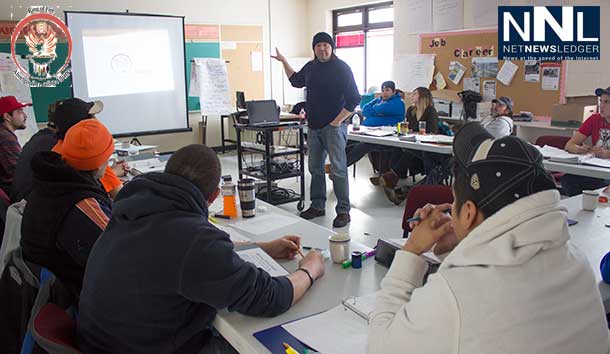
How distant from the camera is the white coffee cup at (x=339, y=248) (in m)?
1.80

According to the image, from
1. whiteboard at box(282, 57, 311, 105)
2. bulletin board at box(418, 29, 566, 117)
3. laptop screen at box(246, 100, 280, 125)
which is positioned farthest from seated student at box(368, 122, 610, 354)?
whiteboard at box(282, 57, 311, 105)

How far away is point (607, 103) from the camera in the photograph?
12.7 feet

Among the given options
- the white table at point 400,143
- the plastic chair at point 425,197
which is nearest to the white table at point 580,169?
the white table at point 400,143

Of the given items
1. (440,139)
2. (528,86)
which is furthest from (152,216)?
(528,86)

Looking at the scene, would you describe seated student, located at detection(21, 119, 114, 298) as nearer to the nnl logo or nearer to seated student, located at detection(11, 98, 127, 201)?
seated student, located at detection(11, 98, 127, 201)

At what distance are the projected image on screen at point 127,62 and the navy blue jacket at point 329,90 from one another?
347 cm

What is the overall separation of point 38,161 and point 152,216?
70 cm

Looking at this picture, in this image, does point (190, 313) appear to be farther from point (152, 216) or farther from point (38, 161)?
point (38, 161)

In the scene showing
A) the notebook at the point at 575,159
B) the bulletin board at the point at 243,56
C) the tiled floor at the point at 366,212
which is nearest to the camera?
the notebook at the point at 575,159

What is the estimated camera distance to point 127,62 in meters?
7.09

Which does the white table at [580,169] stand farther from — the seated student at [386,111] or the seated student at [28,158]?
the seated student at [28,158]

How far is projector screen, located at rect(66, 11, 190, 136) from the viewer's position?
262 inches

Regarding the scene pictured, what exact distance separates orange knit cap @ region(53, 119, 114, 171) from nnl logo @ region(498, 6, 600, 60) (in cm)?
516

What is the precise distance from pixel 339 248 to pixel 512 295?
95cm
